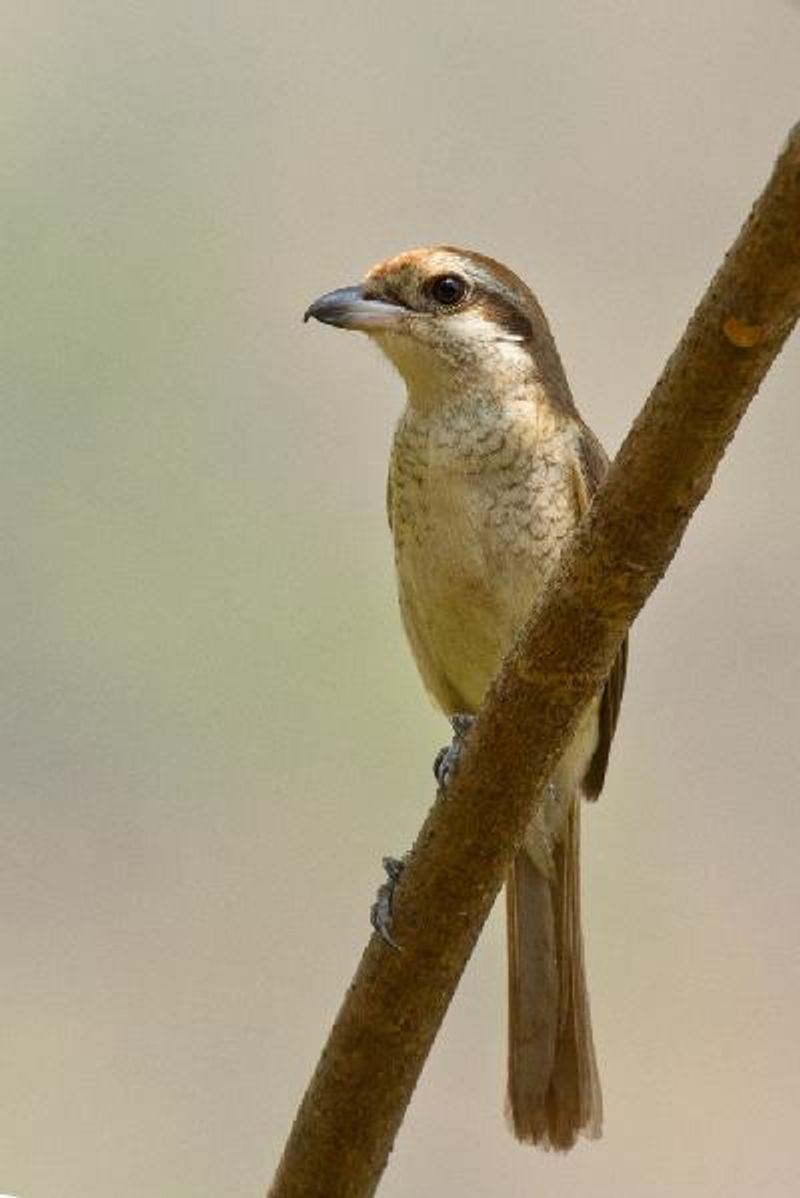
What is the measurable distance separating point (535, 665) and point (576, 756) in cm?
101

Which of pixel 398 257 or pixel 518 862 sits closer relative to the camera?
pixel 398 257

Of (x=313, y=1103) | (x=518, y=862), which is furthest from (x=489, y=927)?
(x=313, y=1103)

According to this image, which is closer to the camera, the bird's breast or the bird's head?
the bird's breast

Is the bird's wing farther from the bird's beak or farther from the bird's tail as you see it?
the bird's beak

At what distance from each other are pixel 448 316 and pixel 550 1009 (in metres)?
0.94

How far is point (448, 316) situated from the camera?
2721 mm

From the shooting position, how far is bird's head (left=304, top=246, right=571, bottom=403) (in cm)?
271

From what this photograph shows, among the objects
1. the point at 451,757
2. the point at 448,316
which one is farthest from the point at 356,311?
the point at 451,757

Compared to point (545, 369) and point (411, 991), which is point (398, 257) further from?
point (411, 991)

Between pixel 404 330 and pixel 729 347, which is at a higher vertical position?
pixel 404 330

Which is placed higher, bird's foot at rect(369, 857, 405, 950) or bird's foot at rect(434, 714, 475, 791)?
bird's foot at rect(434, 714, 475, 791)

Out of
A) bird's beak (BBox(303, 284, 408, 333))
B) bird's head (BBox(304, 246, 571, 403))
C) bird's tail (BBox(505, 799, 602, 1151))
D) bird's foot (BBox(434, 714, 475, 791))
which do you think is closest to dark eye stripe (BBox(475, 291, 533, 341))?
bird's head (BBox(304, 246, 571, 403))

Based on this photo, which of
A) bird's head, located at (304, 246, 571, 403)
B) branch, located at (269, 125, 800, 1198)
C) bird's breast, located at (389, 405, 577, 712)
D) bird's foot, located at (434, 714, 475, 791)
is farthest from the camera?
bird's head, located at (304, 246, 571, 403)

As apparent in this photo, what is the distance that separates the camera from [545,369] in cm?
278
